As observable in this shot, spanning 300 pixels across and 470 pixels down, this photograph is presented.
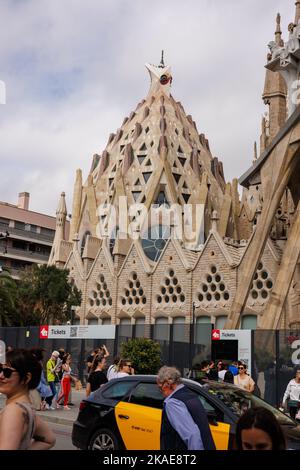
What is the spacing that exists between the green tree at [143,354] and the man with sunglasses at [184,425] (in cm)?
1264

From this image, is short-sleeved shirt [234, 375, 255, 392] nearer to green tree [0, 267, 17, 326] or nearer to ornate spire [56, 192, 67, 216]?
green tree [0, 267, 17, 326]

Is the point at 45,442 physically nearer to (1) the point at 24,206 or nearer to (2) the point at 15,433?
(2) the point at 15,433

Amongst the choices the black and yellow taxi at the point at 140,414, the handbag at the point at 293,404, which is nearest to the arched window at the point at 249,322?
the handbag at the point at 293,404

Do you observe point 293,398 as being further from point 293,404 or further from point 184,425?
point 184,425

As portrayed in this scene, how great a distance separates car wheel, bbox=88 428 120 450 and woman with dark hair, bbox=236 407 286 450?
15.9 feet

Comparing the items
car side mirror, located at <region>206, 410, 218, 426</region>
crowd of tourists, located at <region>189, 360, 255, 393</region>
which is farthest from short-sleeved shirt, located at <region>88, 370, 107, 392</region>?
car side mirror, located at <region>206, 410, 218, 426</region>

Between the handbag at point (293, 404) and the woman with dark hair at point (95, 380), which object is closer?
the handbag at point (293, 404)

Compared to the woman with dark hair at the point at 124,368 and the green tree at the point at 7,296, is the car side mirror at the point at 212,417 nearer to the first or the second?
the woman with dark hair at the point at 124,368

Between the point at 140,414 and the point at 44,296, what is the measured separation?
2961cm

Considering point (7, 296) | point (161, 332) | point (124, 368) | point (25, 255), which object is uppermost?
point (25, 255)

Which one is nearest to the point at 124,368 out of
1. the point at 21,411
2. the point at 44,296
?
the point at 21,411

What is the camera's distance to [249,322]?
3519cm

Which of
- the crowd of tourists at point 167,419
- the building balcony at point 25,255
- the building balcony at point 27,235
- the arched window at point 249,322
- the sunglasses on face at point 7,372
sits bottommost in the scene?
the crowd of tourists at point 167,419

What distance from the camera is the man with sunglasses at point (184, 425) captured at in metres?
4.30
